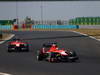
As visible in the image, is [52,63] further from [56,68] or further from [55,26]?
[55,26]

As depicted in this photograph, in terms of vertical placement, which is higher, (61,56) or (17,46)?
(61,56)

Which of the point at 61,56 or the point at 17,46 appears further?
the point at 17,46

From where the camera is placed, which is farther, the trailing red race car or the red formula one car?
the trailing red race car

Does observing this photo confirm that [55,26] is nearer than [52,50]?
No

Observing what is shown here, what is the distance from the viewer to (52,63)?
12.9m

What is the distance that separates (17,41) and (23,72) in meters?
7.55

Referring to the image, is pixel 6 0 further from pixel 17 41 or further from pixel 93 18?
pixel 17 41

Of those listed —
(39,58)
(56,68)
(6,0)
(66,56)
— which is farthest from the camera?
(6,0)

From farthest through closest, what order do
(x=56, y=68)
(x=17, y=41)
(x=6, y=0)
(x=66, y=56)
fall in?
(x=6, y=0) → (x=17, y=41) → (x=66, y=56) → (x=56, y=68)

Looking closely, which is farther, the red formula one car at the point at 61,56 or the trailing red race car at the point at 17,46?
the trailing red race car at the point at 17,46

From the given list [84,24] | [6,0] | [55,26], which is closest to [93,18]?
[84,24]

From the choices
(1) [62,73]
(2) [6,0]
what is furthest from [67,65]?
(2) [6,0]

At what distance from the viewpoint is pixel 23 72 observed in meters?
10.5

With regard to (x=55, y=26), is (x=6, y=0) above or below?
above
